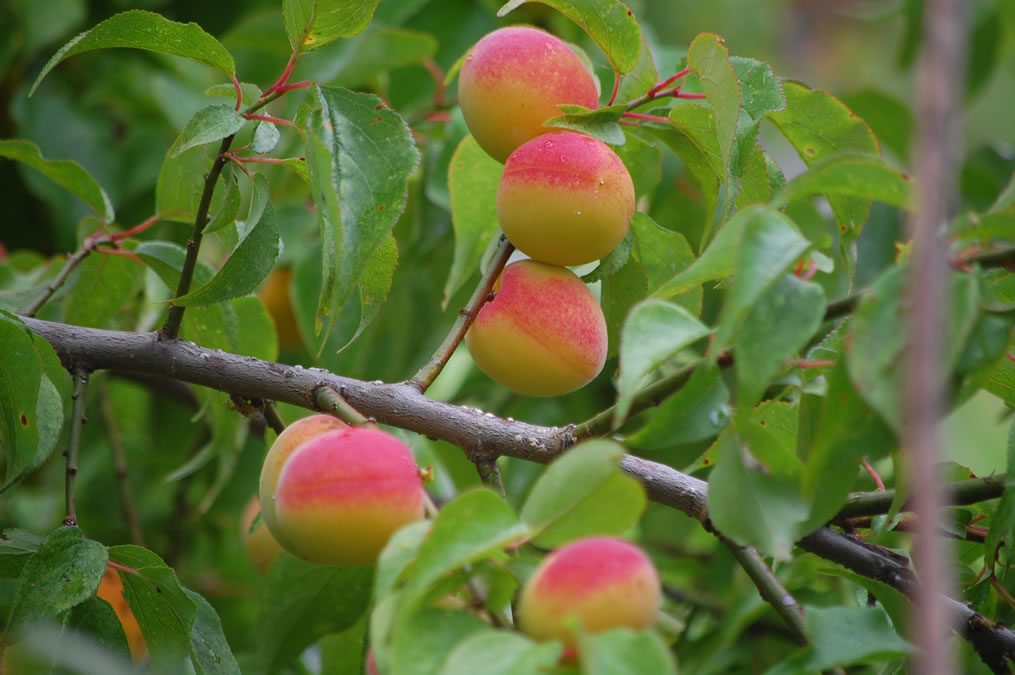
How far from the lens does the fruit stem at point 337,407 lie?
0.53 m

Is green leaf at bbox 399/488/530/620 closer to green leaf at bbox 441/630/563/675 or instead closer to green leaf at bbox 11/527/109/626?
green leaf at bbox 441/630/563/675

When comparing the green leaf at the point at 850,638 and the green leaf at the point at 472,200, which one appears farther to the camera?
the green leaf at the point at 472,200

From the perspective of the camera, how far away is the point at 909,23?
3.91 feet

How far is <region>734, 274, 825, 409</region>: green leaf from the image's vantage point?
40cm

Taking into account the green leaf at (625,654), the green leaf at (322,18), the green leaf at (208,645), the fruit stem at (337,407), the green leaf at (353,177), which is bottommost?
the green leaf at (208,645)

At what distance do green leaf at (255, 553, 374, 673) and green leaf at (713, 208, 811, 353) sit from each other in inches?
17.8

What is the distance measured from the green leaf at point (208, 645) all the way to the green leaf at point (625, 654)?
335 mm

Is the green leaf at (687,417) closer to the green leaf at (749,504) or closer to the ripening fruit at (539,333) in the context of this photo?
the green leaf at (749,504)

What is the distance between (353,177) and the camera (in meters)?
0.54

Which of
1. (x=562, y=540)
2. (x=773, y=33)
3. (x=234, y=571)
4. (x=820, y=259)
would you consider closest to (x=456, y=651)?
(x=562, y=540)

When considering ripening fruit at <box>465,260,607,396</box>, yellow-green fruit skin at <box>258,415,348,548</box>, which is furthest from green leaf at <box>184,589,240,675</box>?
ripening fruit at <box>465,260,607,396</box>

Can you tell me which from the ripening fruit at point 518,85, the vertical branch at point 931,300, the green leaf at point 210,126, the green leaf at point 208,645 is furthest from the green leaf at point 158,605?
the vertical branch at point 931,300

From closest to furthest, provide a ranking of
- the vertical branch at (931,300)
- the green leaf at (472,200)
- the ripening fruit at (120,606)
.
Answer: the vertical branch at (931,300), the green leaf at (472,200), the ripening fruit at (120,606)

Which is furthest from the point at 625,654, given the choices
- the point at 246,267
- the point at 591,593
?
the point at 246,267
